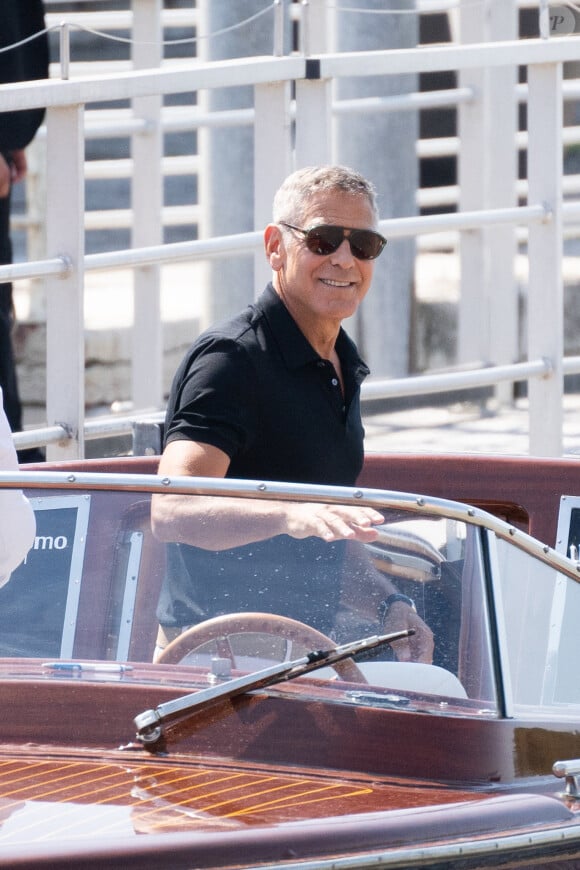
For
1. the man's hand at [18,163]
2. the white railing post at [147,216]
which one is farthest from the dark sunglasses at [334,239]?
the white railing post at [147,216]

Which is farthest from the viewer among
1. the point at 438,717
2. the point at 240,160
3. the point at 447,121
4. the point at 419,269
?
the point at 447,121

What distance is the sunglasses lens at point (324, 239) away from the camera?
315cm

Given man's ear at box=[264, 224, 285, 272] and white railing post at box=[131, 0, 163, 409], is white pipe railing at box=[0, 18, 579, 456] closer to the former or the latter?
man's ear at box=[264, 224, 285, 272]

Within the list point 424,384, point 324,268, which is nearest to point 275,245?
point 324,268

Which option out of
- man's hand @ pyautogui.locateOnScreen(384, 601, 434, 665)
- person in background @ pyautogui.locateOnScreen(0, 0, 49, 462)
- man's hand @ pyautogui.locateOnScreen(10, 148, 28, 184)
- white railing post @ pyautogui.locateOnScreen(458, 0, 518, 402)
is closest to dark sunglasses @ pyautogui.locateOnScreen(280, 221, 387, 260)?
man's hand @ pyautogui.locateOnScreen(384, 601, 434, 665)

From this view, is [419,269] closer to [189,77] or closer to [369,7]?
[369,7]

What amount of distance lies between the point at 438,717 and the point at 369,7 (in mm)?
4865

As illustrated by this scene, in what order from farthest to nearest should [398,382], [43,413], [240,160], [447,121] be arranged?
[447,121], [43,413], [240,160], [398,382]

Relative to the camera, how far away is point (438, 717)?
2238mm

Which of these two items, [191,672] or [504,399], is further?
[504,399]

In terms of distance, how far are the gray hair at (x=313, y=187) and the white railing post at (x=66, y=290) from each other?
3.50ft

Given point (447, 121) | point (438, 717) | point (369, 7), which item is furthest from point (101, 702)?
point (447, 121)

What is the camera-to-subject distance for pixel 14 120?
5102mm

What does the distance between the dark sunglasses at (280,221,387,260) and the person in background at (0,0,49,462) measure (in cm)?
213
